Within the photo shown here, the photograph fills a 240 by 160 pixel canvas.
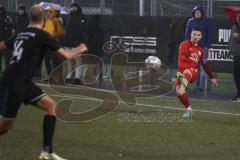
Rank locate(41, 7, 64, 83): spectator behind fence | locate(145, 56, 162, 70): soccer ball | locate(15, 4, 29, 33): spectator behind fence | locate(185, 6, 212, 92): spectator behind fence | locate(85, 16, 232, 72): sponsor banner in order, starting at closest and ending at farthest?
locate(41, 7, 64, 83): spectator behind fence → locate(185, 6, 212, 92): spectator behind fence → locate(85, 16, 232, 72): sponsor banner → locate(145, 56, 162, 70): soccer ball → locate(15, 4, 29, 33): spectator behind fence

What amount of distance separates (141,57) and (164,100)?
296 cm

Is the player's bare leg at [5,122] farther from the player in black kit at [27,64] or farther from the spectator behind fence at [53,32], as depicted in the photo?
the spectator behind fence at [53,32]

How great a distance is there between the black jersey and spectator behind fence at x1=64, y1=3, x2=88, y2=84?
10.9 m

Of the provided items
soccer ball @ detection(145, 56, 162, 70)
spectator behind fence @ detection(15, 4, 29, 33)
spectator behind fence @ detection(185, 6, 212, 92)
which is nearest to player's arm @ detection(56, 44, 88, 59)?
spectator behind fence @ detection(185, 6, 212, 92)

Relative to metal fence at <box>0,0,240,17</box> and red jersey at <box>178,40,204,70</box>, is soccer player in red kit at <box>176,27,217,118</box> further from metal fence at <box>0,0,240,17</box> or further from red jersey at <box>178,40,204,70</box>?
metal fence at <box>0,0,240,17</box>

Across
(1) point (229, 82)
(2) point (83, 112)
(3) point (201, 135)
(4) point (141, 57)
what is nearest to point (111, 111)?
(2) point (83, 112)

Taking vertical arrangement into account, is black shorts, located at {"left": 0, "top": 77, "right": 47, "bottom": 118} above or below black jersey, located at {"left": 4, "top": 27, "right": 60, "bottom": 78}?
below

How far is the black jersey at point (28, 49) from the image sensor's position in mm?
9914

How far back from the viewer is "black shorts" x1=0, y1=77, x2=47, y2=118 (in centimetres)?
995

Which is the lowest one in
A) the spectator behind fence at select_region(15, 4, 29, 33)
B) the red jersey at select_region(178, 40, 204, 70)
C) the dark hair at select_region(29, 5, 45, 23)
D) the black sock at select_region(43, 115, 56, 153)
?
the black sock at select_region(43, 115, 56, 153)

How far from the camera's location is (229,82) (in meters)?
22.3

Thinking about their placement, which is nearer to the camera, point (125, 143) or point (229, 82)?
point (125, 143)

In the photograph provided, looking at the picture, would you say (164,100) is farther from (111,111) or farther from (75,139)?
(75,139)

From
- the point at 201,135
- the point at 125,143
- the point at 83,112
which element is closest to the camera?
the point at 125,143
